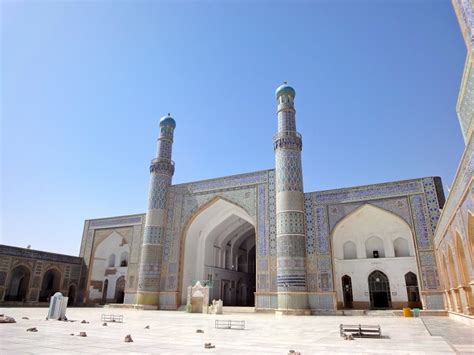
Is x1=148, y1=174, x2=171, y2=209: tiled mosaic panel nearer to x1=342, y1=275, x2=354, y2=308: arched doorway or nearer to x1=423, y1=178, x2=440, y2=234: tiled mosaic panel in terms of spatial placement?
x1=342, y1=275, x2=354, y2=308: arched doorway

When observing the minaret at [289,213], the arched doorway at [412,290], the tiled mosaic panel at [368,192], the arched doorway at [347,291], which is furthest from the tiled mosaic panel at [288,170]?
the arched doorway at [412,290]

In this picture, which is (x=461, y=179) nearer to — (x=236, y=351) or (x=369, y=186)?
(x=236, y=351)

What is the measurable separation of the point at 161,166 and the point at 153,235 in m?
3.92

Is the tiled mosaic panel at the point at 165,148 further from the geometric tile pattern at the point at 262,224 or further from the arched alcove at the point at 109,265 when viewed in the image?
the geometric tile pattern at the point at 262,224

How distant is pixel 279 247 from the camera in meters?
14.3

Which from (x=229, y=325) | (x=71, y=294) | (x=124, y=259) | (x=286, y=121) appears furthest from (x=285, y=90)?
(x=71, y=294)

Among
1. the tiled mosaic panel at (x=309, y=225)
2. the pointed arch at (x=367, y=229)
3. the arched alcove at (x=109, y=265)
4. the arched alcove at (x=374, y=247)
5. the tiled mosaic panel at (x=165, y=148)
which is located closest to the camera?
the tiled mosaic panel at (x=309, y=225)

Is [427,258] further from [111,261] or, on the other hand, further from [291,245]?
[111,261]

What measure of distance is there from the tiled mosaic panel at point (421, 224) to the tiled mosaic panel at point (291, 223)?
4.37 m

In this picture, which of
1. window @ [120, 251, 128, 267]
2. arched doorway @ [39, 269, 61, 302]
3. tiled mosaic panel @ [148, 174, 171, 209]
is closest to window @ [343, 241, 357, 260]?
tiled mosaic panel @ [148, 174, 171, 209]

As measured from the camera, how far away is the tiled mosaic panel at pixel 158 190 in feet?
60.8

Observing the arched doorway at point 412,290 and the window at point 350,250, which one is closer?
the arched doorway at point 412,290

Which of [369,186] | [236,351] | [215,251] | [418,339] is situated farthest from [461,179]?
[215,251]

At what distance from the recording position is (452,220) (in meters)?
8.59
